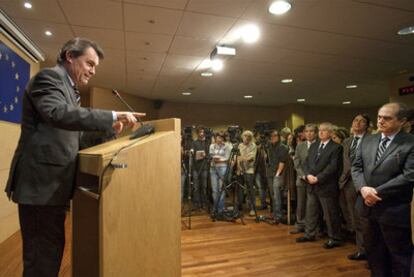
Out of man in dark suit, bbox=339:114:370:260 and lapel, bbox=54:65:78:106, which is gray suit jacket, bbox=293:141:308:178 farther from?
lapel, bbox=54:65:78:106

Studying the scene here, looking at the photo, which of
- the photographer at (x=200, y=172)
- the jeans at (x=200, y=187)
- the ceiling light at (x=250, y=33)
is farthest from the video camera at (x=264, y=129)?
the ceiling light at (x=250, y=33)

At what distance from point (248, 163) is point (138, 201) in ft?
11.6

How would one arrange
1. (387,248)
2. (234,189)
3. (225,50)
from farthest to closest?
(234,189)
(225,50)
(387,248)

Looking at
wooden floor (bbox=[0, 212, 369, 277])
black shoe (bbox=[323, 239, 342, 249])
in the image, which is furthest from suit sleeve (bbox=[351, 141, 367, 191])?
black shoe (bbox=[323, 239, 342, 249])

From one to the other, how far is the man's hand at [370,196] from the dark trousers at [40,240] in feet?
6.20

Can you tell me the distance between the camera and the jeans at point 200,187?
15.6 ft

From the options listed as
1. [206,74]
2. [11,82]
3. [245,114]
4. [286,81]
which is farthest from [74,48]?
[245,114]

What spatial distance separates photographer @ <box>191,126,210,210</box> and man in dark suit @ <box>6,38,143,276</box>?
368cm

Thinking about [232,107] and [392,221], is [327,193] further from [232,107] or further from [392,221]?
[232,107]

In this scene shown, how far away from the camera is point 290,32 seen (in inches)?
131

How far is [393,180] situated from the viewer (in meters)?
1.76

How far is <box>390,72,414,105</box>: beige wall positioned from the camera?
5.04 meters

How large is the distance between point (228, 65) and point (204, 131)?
125 cm

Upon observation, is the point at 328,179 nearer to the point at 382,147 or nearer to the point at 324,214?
the point at 324,214
